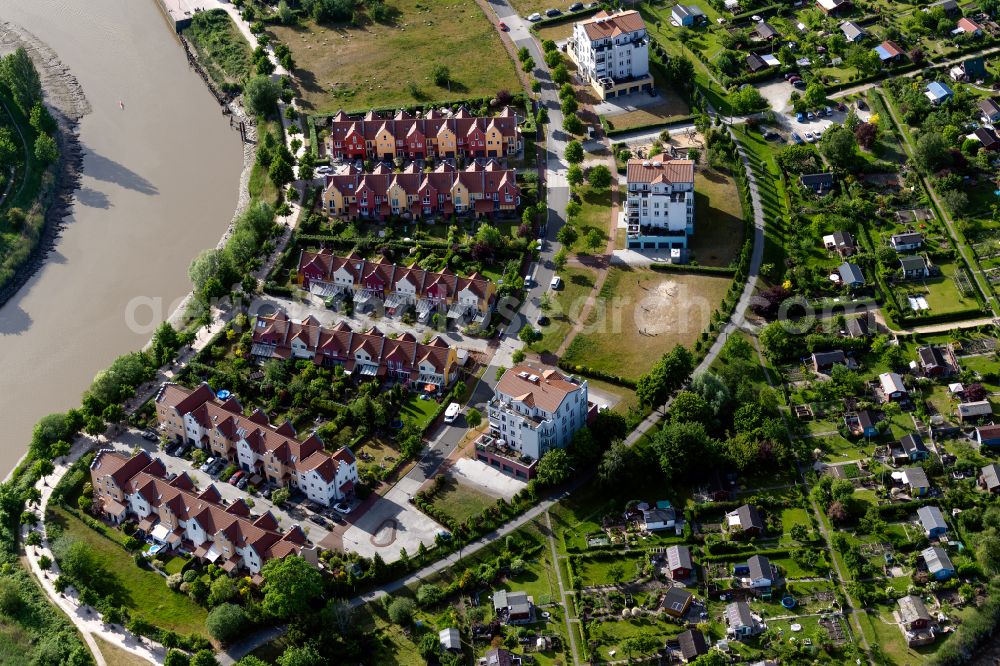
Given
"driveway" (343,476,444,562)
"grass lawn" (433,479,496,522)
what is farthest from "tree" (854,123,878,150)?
"driveway" (343,476,444,562)

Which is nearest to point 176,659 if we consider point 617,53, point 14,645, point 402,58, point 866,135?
point 14,645

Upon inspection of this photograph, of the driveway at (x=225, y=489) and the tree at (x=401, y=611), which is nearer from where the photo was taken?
the tree at (x=401, y=611)

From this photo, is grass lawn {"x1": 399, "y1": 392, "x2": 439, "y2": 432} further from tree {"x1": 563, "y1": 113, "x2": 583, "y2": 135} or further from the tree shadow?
the tree shadow

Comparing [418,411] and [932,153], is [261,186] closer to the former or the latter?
[418,411]

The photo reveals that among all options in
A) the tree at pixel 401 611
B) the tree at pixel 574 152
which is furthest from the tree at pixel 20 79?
the tree at pixel 401 611

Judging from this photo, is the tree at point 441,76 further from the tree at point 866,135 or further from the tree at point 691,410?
the tree at point 691,410

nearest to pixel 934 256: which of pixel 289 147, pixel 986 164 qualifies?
pixel 986 164
